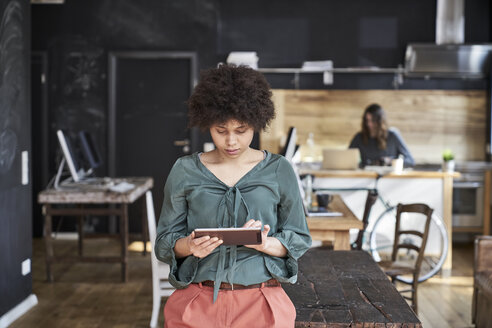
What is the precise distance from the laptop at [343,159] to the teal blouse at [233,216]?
4306mm

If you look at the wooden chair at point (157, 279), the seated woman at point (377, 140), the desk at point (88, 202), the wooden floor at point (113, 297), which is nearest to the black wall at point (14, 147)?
the wooden floor at point (113, 297)

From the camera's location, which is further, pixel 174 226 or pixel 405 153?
pixel 405 153

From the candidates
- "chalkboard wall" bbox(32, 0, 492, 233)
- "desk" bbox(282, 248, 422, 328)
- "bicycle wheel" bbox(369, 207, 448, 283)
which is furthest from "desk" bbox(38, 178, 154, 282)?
"desk" bbox(282, 248, 422, 328)

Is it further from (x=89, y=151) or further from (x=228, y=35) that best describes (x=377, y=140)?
(x=89, y=151)

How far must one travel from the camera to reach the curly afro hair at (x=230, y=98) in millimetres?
1726

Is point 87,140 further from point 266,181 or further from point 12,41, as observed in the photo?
point 266,181

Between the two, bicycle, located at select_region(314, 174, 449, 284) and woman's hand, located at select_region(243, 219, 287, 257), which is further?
bicycle, located at select_region(314, 174, 449, 284)

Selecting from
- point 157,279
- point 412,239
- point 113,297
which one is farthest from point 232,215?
point 412,239

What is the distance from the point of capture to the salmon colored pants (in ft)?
5.71

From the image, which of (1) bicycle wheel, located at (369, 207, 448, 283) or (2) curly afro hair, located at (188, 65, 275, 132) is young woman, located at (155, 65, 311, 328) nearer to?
(2) curly afro hair, located at (188, 65, 275, 132)

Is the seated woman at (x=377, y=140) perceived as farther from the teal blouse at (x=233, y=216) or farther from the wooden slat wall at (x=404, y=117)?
the teal blouse at (x=233, y=216)

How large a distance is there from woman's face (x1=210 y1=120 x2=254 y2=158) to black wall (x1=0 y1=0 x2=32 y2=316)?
2.91 metres

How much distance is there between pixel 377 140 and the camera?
6.78m

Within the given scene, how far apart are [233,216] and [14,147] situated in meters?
3.18
